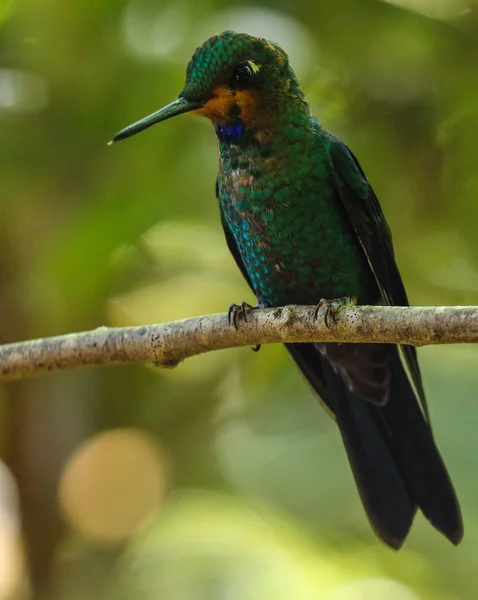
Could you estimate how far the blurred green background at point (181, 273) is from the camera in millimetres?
2619

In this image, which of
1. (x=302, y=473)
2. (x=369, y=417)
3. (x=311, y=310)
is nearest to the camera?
(x=311, y=310)

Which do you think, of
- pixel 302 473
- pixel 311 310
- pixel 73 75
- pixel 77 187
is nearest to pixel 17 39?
pixel 73 75

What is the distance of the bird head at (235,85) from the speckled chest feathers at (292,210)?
0.20 ft

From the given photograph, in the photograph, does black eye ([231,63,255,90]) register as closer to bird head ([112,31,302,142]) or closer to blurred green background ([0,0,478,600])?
bird head ([112,31,302,142])

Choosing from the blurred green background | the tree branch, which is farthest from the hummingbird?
the blurred green background

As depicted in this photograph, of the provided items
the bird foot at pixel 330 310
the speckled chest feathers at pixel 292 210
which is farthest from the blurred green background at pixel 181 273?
the bird foot at pixel 330 310

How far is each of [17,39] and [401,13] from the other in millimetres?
1348

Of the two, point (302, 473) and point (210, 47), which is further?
point (302, 473)

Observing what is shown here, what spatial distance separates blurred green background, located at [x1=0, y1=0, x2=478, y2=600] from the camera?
2619 mm

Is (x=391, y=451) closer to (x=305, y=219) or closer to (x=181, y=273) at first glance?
(x=305, y=219)

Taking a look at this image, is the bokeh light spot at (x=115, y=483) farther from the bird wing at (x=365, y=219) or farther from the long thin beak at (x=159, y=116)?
the long thin beak at (x=159, y=116)

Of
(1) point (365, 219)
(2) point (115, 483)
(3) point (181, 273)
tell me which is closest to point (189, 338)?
(1) point (365, 219)

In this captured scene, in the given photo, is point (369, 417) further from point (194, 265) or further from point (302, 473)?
point (194, 265)

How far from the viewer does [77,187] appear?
9.42 feet
